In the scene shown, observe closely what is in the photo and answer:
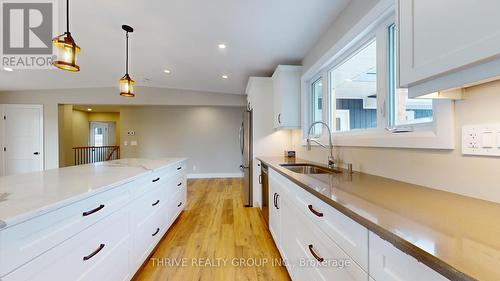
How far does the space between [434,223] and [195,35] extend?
2.87 metres

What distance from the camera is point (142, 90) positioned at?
A: 5.59 m

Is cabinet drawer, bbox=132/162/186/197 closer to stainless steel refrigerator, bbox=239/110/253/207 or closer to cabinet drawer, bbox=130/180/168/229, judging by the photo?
cabinet drawer, bbox=130/180/168/229

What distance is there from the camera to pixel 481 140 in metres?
0.84

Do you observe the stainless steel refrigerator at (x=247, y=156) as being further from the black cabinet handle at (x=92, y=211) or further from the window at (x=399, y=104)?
the black cabinet handle at (x=92, y=211)

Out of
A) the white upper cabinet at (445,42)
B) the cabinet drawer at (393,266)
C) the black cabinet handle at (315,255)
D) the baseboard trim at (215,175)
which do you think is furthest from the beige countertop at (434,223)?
the baseboard trim at (215,175)

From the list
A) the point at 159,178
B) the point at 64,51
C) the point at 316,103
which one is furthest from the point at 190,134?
the point at 64,51

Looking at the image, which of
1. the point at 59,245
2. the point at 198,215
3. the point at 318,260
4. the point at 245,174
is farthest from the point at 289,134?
the point at 59,245

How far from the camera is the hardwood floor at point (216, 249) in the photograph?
1808mm

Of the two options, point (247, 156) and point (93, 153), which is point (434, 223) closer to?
point (247, 156)

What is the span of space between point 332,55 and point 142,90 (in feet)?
16.6

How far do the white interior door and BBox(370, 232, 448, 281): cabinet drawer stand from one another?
7.42m

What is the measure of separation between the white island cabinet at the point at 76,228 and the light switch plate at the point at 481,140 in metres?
1.77

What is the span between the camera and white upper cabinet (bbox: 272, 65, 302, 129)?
3086 millimetres

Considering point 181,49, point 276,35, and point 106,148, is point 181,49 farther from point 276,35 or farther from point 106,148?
point 106,148
